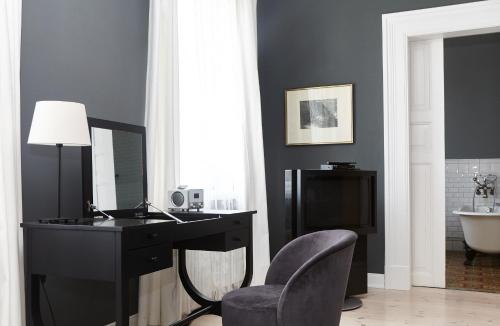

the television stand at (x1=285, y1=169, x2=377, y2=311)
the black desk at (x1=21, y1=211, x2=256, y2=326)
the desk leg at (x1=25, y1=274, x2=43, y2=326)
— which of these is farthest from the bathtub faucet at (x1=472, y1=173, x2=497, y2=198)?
the desk leg at (x1=25, y1=274, x2=43, y2=326)

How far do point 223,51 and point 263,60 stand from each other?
1172mm

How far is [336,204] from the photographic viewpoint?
399cm

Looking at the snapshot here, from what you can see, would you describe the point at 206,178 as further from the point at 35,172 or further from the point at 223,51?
the point at 35,172

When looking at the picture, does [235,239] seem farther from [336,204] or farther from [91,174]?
[336,204]

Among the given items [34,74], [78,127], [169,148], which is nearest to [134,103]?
[169,148]

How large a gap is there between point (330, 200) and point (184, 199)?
1.37 m

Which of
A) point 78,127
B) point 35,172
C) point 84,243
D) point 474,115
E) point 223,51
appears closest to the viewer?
point 84,243

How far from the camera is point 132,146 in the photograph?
2.96 metres

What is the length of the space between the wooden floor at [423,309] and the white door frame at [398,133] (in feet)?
0.96

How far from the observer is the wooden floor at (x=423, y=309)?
3547 millimetres

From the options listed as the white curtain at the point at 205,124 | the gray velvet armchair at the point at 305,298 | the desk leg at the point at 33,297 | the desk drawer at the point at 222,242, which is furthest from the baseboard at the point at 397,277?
the desk leg at the point at 33,297

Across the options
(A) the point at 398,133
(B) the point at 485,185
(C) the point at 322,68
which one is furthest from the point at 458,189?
(C) the point at 322,68

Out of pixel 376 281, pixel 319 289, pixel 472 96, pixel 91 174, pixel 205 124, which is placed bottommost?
pixel 376 281

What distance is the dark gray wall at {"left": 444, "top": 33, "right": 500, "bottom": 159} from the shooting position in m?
7.01
